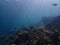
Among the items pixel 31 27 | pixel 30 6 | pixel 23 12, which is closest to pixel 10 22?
pixel 23 12

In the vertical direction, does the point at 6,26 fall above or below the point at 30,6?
below

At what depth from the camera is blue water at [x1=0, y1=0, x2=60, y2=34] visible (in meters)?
4.05

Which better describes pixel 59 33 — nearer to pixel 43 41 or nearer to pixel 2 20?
pixel 43 41

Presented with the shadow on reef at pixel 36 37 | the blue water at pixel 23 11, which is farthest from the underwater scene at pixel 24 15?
the shadow on reef at pixel 36 37

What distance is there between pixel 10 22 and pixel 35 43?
1636 mm

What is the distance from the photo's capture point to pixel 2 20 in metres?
4.34

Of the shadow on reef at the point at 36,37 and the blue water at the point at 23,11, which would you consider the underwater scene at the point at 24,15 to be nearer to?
the blue water at the point at 23,11

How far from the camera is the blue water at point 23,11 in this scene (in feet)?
13.3

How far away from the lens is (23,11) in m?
4.26

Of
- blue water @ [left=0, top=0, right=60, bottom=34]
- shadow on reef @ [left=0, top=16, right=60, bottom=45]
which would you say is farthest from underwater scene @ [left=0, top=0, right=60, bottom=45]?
shadow on reef @ [left=0, top=16, right=60, bottom=45]

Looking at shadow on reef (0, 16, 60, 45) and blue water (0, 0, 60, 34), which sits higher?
blue water (0, 0, 60, 34)

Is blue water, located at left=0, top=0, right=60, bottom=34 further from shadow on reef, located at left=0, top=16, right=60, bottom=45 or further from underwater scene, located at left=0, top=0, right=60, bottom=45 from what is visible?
shadow on reef, located at left=0, top=16, right=60, bottom=45

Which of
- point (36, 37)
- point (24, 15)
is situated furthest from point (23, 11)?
point (36, 37)

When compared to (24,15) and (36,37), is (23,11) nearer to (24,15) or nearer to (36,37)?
(24,15)
